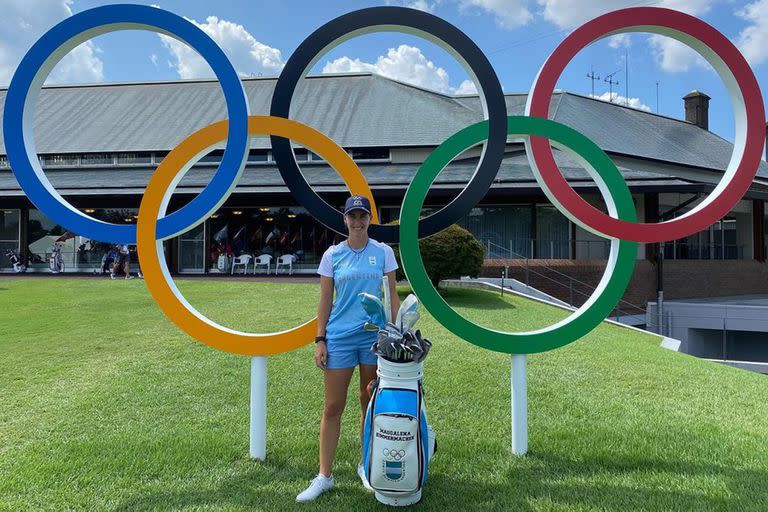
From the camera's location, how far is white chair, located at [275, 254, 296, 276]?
19.0 metres

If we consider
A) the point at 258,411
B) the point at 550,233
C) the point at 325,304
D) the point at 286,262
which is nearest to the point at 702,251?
the point at 550,233

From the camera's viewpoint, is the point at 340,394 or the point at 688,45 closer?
the point at 340,394

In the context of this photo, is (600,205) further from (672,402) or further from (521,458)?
(521,458)

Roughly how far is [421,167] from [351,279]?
50.6 inches

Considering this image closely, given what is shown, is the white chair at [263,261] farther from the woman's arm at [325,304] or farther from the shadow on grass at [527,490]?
the woman's arm at [325,304]

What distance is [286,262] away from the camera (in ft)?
63.2

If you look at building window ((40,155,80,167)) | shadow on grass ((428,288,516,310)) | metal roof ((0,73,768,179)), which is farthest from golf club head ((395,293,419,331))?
building window ((40,155,80,167))

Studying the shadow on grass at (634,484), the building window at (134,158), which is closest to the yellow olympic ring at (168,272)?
the shadow on grass at (634,484)

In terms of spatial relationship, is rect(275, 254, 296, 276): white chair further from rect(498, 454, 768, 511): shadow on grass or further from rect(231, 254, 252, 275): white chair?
rect(498, 454, 768, 511): shadow on grass

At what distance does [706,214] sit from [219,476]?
14.4 ft

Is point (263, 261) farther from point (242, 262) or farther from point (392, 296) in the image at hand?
point (392, 296)

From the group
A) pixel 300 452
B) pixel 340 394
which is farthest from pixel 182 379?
pixel 340 394

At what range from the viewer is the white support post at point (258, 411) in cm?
399

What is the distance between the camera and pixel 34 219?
808 inches
